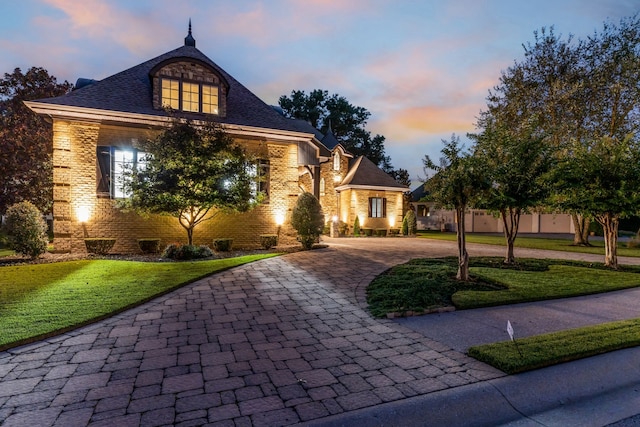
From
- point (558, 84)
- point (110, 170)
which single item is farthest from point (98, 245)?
point (558, 84)

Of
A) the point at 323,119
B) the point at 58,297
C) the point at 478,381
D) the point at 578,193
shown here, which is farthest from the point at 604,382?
the point at 323,119

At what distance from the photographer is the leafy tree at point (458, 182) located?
274 inches

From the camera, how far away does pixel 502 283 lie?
7.16 meters

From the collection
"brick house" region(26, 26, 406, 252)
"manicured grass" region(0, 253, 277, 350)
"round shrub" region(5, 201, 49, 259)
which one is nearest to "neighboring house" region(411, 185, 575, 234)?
"brick house" region(26, 26, 406, 252)

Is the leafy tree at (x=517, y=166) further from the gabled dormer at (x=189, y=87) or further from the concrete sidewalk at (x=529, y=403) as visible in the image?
the gabled dormer at (x=189, y=87)

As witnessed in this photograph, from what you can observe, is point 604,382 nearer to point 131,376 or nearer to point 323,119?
point 131,376

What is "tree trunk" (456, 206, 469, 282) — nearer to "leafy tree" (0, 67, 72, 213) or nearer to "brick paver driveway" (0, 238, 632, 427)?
"brick paver driveway" (0, 238, 632, 427)

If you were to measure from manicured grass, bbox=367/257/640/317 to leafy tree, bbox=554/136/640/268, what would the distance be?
5.19 ft

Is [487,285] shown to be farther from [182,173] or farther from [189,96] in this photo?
[189,96]

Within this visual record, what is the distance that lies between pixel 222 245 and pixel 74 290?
639 cm

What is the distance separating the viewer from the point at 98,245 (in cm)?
1120

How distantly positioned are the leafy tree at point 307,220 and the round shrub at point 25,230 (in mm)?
8317

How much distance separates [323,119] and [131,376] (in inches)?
1583

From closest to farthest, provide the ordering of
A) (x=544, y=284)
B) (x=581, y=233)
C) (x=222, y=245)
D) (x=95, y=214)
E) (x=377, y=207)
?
(x=544, y=284) < (x=95, y=214) < (x=222, y=245) < (x=581, y=233) < (x=377, y=207)
